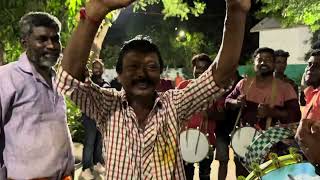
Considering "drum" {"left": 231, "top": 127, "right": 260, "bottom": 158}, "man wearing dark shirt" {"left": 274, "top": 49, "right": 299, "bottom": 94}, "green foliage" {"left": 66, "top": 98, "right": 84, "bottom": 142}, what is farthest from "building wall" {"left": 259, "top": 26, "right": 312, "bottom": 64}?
"drum" {"left": 231, "top": 127, "right": 260, "bottom": 158}

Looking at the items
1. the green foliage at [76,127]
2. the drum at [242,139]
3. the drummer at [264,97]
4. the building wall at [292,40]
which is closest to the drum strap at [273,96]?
the drummer at [264,97]

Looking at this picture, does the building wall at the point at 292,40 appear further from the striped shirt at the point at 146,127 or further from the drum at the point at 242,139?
the striped shirt at the point at 146,127

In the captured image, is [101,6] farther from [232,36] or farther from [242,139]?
[242,139]

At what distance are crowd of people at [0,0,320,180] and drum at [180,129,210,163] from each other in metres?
1.01

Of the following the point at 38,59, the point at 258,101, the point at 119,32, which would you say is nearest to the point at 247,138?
the point at 258,101

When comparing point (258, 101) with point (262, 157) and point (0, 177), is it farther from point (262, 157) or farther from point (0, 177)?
point (0, 177)

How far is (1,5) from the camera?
6492 millimetres

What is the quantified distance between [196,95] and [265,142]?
4.33 ft

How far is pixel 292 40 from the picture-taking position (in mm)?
28781

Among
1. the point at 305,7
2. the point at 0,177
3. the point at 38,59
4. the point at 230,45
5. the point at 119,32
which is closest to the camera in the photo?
the point at 230,45

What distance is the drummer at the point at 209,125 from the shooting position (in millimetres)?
6223

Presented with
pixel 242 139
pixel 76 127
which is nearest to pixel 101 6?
pixel 242 139

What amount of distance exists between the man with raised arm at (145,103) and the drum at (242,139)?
327cm

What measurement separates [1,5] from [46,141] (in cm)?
363
